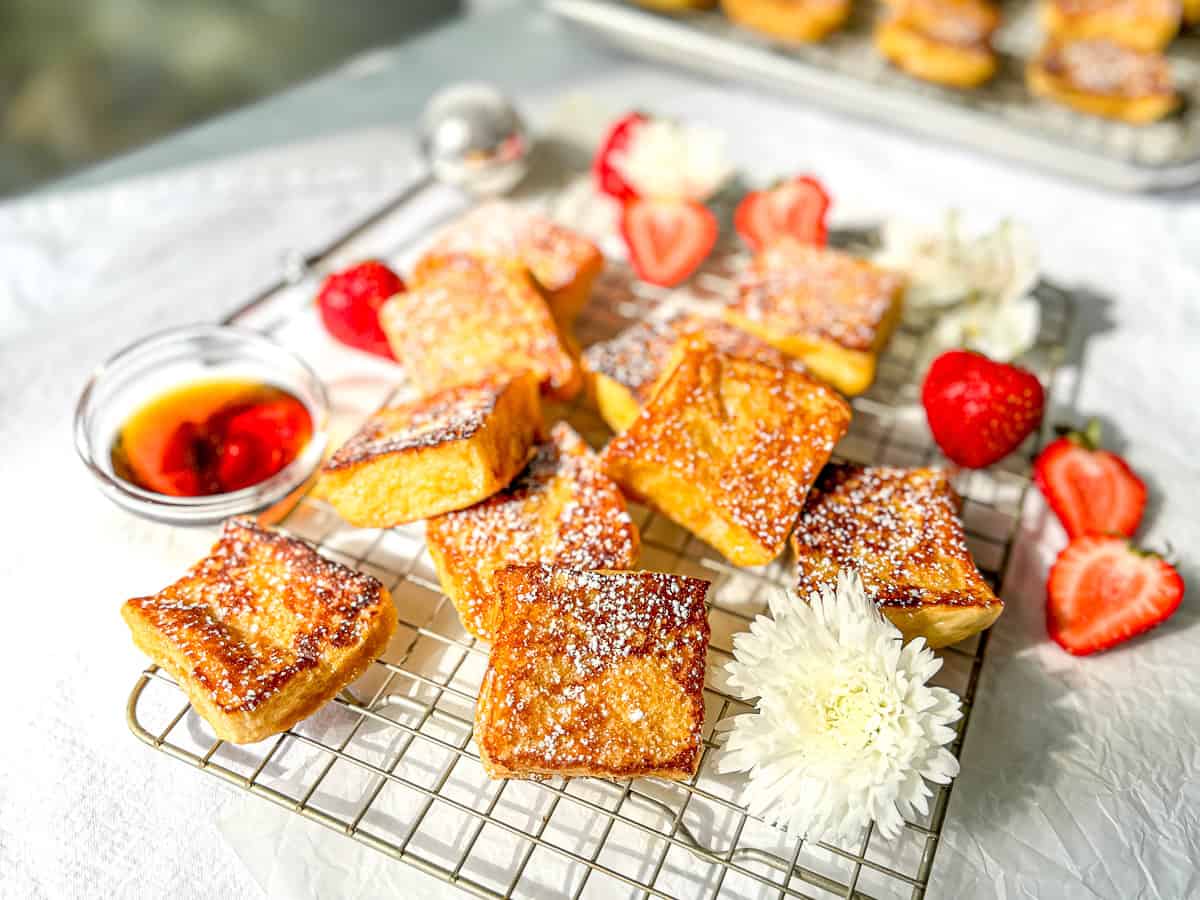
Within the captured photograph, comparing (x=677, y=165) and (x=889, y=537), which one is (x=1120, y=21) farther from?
(x=889, y=537)

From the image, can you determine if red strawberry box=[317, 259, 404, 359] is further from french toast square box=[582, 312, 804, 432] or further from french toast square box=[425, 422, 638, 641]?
french toast square box=[425, 422, 638, 641]

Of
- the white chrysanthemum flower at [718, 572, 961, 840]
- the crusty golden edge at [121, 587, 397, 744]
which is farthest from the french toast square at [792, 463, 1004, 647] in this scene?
the crusty golden edge at [121, 587, 397, 744]

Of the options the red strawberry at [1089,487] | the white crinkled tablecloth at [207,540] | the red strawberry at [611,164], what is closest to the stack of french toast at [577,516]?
the white crinkled tablecloth at [207,540]

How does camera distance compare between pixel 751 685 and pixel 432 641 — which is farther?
pixel 432 641

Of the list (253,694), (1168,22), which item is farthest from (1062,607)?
(1168,22)

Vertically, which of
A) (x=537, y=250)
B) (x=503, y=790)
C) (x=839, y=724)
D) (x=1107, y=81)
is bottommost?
(x=503, y=790)

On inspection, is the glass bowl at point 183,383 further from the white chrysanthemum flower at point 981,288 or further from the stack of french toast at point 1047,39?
the stack of french toast at point 1047,39

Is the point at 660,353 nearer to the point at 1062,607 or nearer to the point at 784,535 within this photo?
the point at 784,535

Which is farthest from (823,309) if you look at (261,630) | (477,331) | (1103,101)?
(1103,101)
